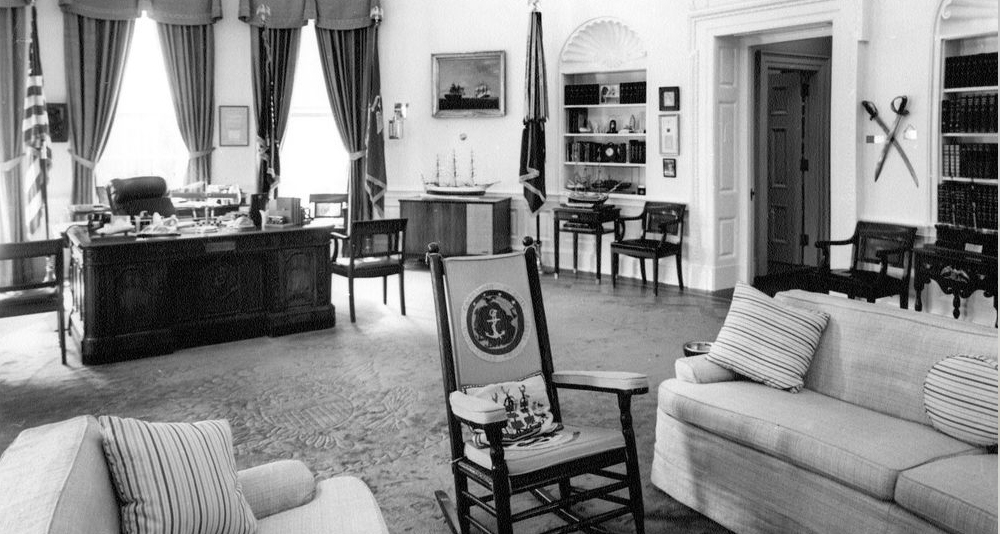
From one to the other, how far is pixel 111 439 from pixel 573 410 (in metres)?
3.32

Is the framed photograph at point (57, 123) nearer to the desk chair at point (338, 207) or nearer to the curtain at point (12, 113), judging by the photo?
the curtain at point (12, 113)

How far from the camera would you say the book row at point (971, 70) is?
6.65m

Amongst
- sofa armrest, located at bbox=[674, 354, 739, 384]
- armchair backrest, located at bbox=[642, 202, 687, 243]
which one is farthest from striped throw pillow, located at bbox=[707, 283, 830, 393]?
armchair backrest, located at bbox=[642, 202, 687, 243]

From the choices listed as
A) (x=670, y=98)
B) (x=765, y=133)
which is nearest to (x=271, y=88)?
(x=670, y=98)

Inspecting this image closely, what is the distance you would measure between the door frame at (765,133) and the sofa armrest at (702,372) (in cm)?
553

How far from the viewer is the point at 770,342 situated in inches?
154

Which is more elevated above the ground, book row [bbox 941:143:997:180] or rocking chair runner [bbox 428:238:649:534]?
book row [bbox 941:143:997:180]

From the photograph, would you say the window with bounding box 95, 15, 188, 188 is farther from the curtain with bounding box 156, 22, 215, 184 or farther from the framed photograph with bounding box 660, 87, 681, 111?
the framed photograph with bounding box 660, 87, 681, 111

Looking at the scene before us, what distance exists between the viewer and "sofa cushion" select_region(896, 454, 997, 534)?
8.91 feet

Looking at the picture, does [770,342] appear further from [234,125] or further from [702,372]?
[234,125]

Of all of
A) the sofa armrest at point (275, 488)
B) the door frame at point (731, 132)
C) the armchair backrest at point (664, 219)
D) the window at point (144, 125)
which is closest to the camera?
the sofa armrest at point (275, 488)

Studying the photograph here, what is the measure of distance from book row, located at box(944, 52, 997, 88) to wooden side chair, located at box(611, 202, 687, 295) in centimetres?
280

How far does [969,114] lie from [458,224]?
5.37 metres

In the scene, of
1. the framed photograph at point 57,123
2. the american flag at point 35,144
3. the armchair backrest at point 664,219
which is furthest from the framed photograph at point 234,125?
the armchair backrest at point 664,219
